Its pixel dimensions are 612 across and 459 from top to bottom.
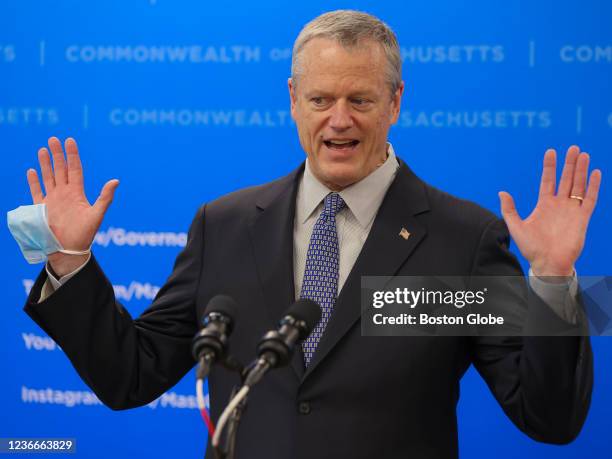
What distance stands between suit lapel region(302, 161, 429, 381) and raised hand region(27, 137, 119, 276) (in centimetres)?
54

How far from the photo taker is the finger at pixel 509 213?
176cm

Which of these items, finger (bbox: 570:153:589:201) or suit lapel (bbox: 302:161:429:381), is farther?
suit lapel (bbox: 302:161:429:381)

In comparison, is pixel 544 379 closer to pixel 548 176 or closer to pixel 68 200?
pixel 548 176

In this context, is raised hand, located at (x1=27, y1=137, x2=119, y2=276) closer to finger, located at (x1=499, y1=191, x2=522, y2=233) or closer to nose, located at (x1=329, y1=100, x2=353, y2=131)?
nose, located at (x1=329, y1=100, x2=353, y2=131)

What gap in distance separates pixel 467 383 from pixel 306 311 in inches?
86.5

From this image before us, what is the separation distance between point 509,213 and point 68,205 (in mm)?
906

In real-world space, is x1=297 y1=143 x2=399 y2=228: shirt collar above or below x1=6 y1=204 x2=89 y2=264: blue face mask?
above

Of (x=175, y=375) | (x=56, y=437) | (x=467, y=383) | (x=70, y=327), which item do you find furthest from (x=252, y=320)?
(x=56, y=437)

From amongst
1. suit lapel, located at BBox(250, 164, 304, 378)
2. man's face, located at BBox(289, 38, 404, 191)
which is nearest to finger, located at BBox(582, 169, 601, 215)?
man's face, located at BBox(289, 38, 404, 191)

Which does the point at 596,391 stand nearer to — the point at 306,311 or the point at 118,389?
the point at 118,389

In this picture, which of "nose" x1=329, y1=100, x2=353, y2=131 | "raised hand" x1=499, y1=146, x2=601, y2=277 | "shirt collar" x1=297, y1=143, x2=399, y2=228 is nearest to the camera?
"raised hand" x1=499, y1=146, x2=601, y2=277

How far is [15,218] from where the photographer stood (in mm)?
1893

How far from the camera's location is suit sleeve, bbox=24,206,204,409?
1917 millimetres

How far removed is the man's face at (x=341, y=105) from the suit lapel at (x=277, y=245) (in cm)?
13
